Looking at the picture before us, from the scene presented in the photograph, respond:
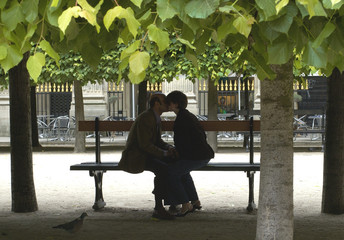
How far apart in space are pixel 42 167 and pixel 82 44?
995 cm

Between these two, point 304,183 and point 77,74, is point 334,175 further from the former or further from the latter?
point 77,74

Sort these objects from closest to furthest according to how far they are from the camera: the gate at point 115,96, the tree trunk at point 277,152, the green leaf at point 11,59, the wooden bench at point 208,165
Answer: the green leaf at point 11,59
the tree trunk at point 277,152
the wooden bench at point 208,165
the gate at point 115,96

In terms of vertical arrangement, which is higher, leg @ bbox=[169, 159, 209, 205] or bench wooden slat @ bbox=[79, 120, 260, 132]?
bench wooden slat @ bbox=[79, 120, 260, 132]

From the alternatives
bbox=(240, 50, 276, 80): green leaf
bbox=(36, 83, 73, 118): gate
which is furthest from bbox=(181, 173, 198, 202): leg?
bbox=(36, 83, 73, 118): gate

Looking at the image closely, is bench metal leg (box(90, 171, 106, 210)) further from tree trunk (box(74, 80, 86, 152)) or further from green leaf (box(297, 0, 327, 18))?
tree trunk (box(74, 80, 86, 152))

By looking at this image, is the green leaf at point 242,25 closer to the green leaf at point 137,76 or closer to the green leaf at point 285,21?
the green leaf at point 285,21

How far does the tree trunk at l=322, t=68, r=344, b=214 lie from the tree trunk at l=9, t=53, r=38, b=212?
332 cm

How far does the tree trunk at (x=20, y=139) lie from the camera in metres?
7.93

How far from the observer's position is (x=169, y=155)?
24.4ft

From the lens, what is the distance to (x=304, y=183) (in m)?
11.2

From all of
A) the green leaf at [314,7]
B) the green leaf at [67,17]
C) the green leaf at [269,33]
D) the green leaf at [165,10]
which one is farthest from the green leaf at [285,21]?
the green leaf at [67,17]

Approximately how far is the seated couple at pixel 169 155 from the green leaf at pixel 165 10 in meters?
3.90

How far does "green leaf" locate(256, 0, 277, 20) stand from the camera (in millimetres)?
3547

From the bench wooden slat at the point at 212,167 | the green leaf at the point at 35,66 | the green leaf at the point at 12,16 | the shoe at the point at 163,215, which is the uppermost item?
the green leaf at the point at 12,16
